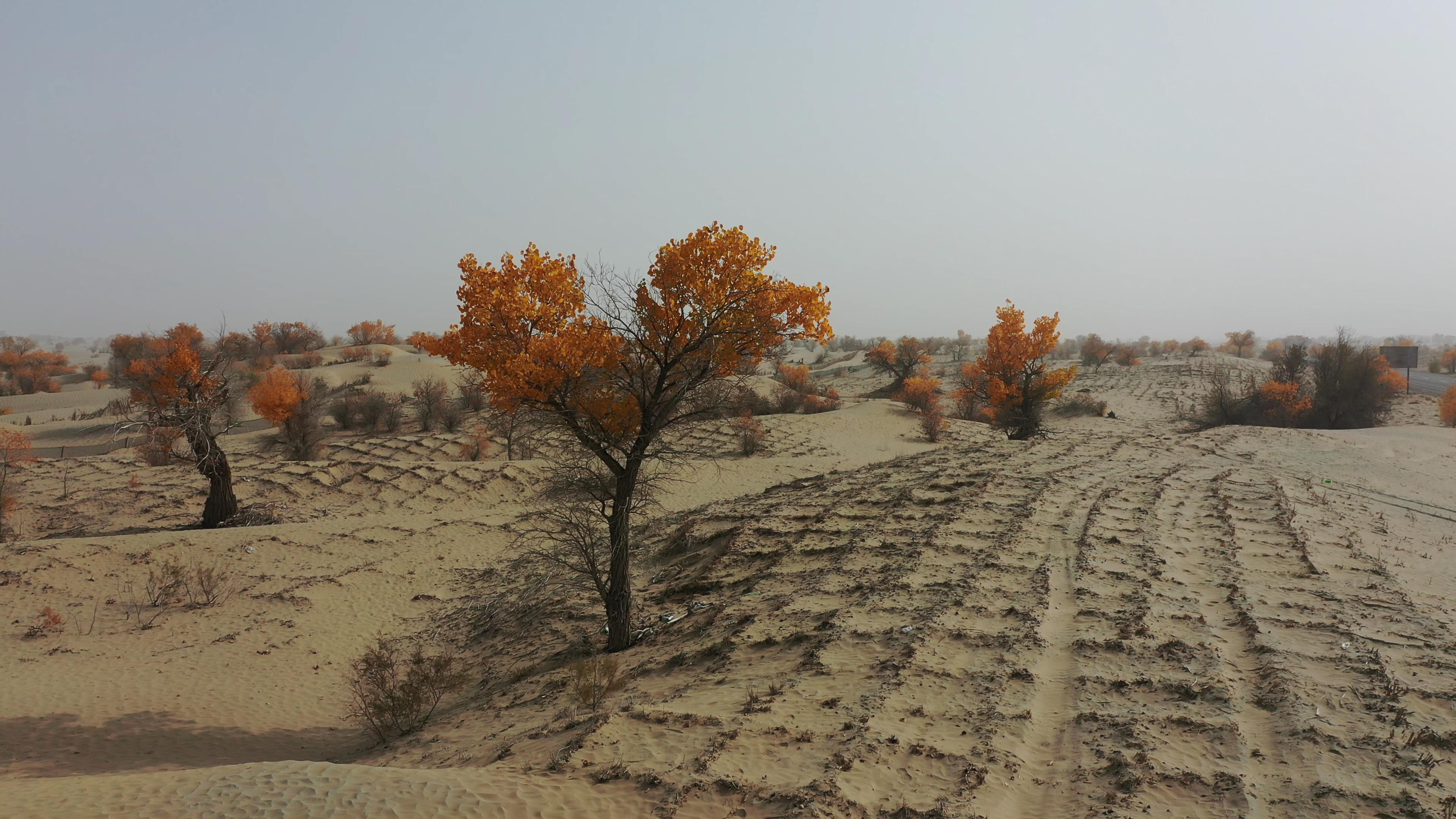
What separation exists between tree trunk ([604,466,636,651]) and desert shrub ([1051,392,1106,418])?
27.4m

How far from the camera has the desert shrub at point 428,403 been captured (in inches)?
1059

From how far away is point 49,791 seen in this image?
5.75 metres

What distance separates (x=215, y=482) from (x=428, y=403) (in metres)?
12.5

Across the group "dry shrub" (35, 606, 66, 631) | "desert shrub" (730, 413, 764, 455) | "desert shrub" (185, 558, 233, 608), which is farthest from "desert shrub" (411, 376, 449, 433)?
"dry shrub" (35, 606, 66, 631)

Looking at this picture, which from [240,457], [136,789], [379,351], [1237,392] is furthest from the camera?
[379,351]

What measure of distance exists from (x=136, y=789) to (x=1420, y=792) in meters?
9.30

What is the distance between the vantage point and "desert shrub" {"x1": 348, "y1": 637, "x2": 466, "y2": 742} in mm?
7812

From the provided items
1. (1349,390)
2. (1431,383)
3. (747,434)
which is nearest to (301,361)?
(747,434)

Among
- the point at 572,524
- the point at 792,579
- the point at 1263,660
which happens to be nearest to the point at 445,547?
the point at 572,524

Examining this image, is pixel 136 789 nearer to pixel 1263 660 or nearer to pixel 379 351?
pixel 1263 660

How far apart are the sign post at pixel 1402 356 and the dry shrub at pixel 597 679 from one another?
41156 millimetres

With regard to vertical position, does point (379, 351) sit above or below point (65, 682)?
above

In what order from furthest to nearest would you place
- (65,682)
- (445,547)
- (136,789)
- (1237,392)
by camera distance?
1. (1237,392)
2. (445,547)
3. (65,682)
4. (136,789)

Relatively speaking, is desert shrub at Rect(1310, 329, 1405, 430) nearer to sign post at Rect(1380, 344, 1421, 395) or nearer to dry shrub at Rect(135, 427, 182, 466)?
sign post at Rect(1380, 344, 1421, 395)
